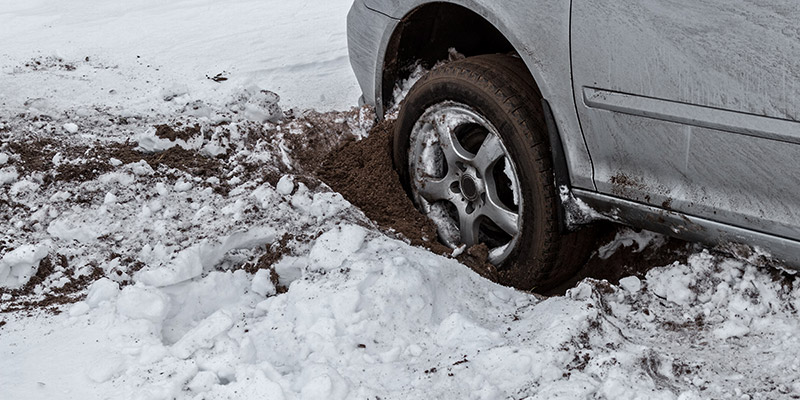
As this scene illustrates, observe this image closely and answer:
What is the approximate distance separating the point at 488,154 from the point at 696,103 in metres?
0.98

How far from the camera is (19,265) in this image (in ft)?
10.8

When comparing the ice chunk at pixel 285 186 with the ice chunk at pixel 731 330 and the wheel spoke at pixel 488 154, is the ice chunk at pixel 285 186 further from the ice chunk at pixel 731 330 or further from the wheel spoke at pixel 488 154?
the ice chunk at pixel 731 330

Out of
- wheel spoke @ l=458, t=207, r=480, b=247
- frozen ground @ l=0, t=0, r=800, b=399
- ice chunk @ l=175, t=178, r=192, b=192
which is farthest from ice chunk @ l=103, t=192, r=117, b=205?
wheel spoke @ l=458, t=207, r=480, b=247

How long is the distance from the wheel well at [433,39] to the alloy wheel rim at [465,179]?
17.0 inches

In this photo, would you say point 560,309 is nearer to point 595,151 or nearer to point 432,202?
point 595,151

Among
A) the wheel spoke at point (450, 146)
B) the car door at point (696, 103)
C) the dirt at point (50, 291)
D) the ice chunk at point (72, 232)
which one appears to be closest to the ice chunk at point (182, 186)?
Result: the ice chunk at point (72, 232)

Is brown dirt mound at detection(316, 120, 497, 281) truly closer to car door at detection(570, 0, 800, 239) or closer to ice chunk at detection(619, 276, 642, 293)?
ice chunk at detection(619, 276, 642, 293)

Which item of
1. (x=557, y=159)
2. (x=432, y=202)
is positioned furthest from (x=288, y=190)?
(x=557, y=159)

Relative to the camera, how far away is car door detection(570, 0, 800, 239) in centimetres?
227

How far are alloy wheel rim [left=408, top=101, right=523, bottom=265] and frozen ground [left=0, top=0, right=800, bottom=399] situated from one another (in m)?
0.27

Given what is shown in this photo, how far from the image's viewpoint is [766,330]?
2.67 m

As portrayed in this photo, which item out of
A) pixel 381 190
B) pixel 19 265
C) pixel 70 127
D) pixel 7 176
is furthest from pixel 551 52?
pixel 70 127

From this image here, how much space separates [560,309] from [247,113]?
2.50 meters

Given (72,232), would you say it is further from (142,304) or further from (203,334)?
(203,334)
